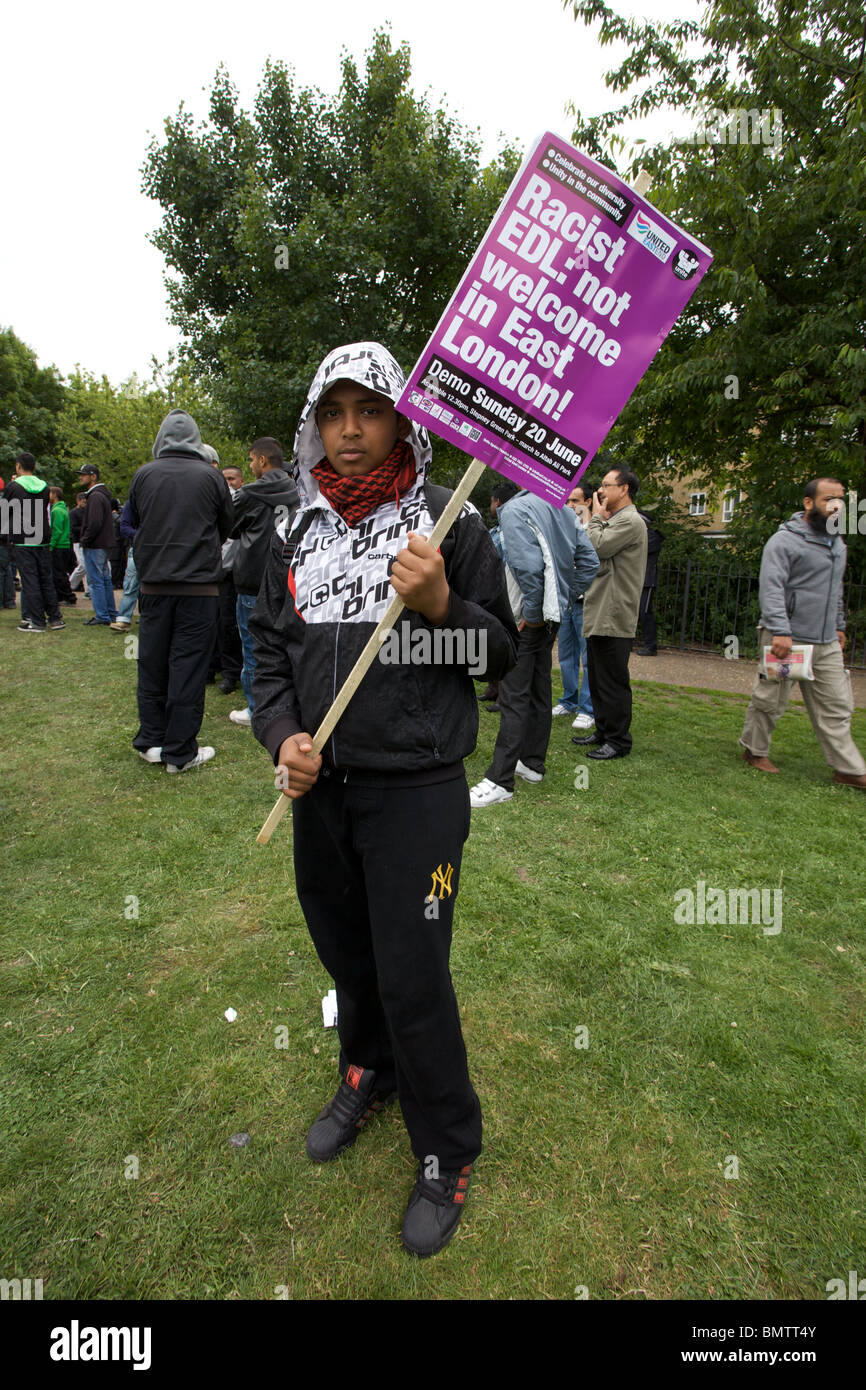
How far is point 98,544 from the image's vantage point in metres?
10.9

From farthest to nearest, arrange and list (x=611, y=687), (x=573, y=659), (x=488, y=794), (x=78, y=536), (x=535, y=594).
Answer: (x=78, y=536), (x=573, y=659), (x=611, y=687), (x=488, y=794), (x=535, y=594)

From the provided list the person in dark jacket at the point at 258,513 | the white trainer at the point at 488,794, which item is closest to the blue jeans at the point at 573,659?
the white trainer at the point at 488,794

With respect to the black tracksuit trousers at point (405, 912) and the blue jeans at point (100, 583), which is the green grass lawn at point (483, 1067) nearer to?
the black tracksuit trousers at point (405, 912)

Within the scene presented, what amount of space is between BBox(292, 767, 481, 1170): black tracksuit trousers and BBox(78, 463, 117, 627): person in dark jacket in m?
10.1

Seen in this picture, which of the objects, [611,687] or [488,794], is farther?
[611,687]

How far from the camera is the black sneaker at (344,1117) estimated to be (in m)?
2.34

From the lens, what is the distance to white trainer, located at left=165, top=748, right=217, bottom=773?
557 cm

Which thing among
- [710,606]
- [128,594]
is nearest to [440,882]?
[128,594]

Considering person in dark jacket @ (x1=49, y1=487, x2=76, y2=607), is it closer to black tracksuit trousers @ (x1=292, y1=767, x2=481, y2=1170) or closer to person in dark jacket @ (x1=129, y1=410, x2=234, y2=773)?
person in dark jacket @ (x1=129, y1=410, x2=234, y2=773)

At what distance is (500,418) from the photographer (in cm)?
179

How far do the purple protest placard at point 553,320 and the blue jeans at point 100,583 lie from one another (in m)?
10.7

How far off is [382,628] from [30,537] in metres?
10.2

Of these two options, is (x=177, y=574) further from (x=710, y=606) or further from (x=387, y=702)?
(x=710, y=606)

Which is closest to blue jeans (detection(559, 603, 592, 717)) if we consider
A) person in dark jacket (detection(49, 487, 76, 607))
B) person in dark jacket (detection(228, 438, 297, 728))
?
person in dark jacket (detection(228, 438, 297, 728))
